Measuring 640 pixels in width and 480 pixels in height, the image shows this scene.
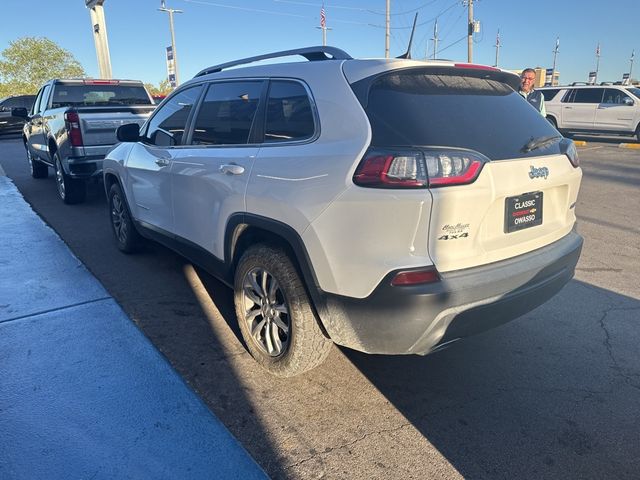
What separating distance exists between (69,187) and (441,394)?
22.3ft

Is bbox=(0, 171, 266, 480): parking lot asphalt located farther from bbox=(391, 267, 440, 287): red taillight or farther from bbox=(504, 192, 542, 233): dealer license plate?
bbox=(504, 192, 542, 233): dealer license plate

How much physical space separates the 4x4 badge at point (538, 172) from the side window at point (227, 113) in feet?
5.45

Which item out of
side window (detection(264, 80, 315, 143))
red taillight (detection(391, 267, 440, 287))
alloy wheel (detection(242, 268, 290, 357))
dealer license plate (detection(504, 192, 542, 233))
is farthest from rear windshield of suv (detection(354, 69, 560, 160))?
alloy wheel (detection(242, 268, 290, 357))

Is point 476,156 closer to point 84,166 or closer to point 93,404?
point 93,404

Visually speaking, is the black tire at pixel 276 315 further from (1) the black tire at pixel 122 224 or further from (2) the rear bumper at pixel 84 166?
(2) the rear bumper at pixel 84 166

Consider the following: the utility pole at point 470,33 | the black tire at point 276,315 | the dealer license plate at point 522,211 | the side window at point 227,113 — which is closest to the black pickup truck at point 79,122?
the side window at point 227,113

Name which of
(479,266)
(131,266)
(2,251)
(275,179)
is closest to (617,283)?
(479,266)

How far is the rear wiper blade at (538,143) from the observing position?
8.61 feet

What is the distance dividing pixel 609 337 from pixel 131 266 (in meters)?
4.22

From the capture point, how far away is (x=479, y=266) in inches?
94.0

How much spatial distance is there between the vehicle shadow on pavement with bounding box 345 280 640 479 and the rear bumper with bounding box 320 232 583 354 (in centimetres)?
51

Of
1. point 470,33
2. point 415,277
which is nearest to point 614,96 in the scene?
point 470,33

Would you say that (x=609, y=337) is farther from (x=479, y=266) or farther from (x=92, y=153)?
(x=92, y=153)

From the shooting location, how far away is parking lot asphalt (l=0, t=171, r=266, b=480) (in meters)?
2.28
